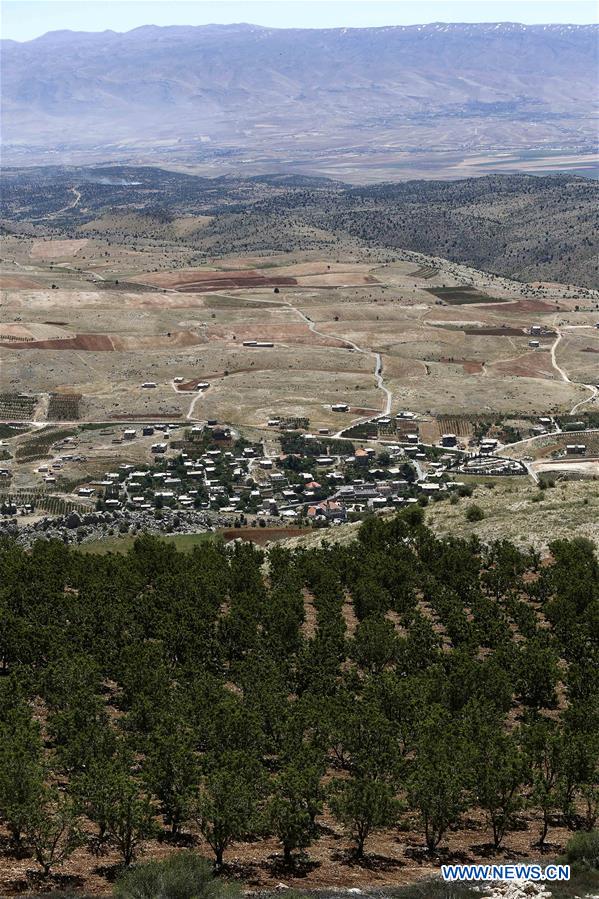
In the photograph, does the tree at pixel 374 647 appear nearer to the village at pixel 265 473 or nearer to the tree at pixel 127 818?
the tree at pixel 127 818

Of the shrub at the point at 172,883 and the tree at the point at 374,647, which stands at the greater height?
the shrub at the point at 172,883

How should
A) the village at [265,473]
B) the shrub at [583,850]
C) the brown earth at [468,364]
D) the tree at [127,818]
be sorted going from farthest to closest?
the brown earth at [468,364]
the village at [265,473]
the tree at [127,818]
the shrub at [583,850]

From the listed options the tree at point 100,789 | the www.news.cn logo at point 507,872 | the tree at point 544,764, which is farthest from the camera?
the tree at point 544,764

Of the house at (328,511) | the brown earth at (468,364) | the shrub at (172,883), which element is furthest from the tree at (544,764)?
the brown earth at (468,364)

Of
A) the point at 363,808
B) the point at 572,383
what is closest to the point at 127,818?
the point at 363,808

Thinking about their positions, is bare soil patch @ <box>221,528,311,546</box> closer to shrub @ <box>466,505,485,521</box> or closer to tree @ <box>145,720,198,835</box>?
shrub @ <box>466,505,485,521</box>

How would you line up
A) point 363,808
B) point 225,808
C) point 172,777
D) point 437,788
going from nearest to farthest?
point 225,808
point 363,808
point 437,788
point 172,777

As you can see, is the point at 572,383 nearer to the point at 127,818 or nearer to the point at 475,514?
the point at 475,514
